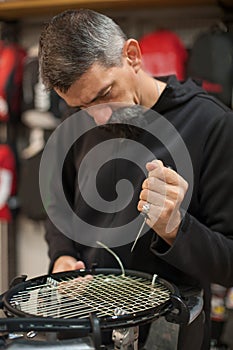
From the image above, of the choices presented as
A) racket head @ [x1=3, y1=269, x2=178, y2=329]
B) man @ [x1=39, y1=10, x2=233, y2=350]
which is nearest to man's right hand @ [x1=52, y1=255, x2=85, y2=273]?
man @ [x1=39, y1=10, x2=233, y2=350]

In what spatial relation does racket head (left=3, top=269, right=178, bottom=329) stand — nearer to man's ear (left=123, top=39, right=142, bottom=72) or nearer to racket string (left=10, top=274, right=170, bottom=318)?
racket string (left=10, top=274, right=170, bottom=318)

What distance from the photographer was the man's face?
0.92 meters

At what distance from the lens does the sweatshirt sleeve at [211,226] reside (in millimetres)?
896

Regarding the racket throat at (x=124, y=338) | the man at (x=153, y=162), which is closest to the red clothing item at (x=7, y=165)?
the man at (x=153, y=162)

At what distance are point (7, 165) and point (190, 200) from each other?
125 centimetres

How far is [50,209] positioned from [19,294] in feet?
1.40

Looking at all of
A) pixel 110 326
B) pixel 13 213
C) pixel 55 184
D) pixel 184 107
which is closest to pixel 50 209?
pixel 55 184

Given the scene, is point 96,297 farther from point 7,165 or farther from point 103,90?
point 7,165

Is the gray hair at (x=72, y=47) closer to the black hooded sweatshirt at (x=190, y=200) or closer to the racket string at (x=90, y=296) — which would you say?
the black hooded sweatshirt at (x=190, y=200)

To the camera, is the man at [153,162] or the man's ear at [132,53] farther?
the man's ear at [132,53]

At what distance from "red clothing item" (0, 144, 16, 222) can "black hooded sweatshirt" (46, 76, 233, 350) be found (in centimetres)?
104

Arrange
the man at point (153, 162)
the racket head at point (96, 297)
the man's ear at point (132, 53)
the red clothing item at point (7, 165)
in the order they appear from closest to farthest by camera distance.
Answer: the racket head at point (96, 297), the man at point (153, 162), the man's ear at point (132, 53), the red clothing item at point (7, 165)

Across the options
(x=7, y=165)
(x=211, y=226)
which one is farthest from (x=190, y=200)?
(x=7, y=165)

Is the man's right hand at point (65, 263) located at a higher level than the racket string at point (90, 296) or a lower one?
lower
